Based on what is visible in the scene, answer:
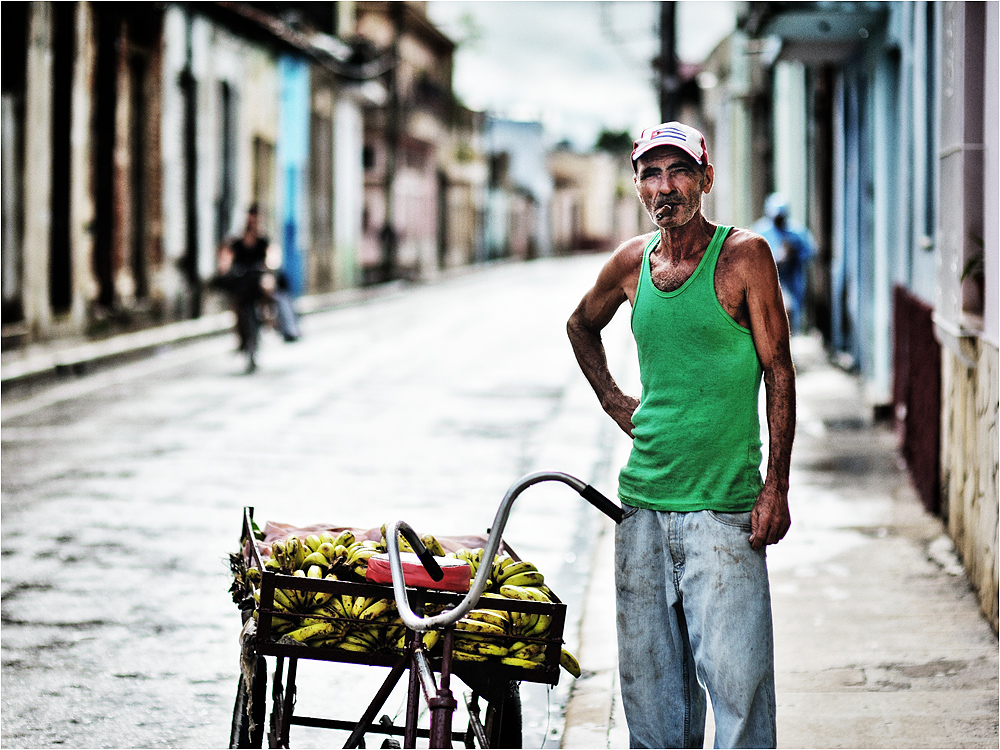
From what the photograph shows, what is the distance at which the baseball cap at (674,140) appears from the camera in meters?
3.30

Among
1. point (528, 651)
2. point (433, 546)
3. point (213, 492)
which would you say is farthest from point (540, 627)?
point (213, 492)

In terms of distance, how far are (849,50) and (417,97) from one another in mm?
36069

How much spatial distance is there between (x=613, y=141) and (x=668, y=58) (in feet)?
277

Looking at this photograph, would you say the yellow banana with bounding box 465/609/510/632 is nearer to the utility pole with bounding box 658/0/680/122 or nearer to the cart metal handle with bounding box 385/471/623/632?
the cart metal handle with bounding box 385/471/623/632

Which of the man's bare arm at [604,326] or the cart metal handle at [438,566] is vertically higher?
the man's bare arm at [604,326]

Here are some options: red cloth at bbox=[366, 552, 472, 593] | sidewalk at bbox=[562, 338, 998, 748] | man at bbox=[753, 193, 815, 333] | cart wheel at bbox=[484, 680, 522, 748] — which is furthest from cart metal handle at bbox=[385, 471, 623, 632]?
man at bbox=[753, 193, 815, 333]

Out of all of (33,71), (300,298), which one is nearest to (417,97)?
(300,298)

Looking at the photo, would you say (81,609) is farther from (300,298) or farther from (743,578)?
(300,298)

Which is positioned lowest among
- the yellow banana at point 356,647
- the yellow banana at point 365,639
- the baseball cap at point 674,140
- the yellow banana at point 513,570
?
the yellow banana at point 356,647

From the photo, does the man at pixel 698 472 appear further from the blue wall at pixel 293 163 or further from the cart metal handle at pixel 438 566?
the blue wall at pixel 293 163

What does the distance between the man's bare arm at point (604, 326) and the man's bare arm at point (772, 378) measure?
421 millimetres

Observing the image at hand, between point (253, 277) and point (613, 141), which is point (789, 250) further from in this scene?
point (613, 141)

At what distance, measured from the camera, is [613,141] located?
101438mm

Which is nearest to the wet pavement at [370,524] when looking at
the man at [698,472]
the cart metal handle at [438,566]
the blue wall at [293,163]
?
the man at [698,472]
